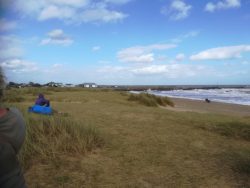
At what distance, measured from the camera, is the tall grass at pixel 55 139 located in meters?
6.01

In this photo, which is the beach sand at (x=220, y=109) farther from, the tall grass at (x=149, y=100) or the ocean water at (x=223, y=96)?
the ocean water at (x=223, y=96)

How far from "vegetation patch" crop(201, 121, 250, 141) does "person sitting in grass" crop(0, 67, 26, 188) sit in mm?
6779

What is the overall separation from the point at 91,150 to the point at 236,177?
9.16 ft

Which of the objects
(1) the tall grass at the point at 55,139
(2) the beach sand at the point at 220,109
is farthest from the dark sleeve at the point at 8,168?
(2) the beach sand at the point at 220,109

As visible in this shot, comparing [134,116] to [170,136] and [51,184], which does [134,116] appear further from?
[51,184]

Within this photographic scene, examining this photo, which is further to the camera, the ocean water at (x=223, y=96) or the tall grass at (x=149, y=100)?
the ocean water at (x=223, y=96)

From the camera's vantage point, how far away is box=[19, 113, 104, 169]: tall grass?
6.01 meters

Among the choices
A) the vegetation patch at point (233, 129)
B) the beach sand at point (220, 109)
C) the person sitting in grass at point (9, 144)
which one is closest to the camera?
the person sitting in grass at point (9, 144)

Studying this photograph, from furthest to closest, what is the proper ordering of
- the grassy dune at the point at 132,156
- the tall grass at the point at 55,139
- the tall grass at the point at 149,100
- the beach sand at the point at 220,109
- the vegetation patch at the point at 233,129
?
the tall grass at the point at 149,100, the beach sand at the point at 220,109, the vegetation patch at the point at 233,129, the tall grass at the point at 55,139, the grassy dune at the point at 132,156

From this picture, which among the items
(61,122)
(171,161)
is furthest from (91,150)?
(171,161)

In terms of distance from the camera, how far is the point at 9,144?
2336mm

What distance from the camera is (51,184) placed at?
4.94 m

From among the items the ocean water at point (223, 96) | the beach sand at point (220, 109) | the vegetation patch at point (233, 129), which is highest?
the vegetation patch at point (233, 129)

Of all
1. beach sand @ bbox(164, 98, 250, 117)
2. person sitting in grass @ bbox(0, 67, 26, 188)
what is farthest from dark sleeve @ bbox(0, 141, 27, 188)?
beach sand @ bbox(164, 98, 250, 117)
